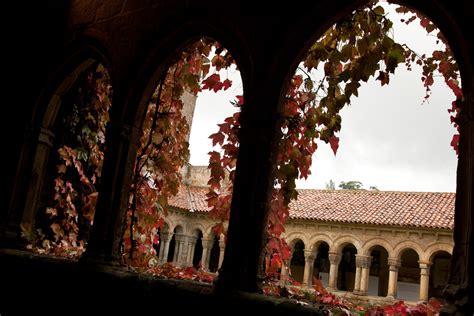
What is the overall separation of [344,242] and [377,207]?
5.92ft

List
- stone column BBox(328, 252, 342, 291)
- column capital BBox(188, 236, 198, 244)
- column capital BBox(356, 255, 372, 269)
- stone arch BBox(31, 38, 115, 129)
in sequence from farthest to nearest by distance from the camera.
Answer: column capital BBox(188, 236, 198, 244)
stone column BBox(328, 252, 342, 291)
column capital BBox(356, 255, 372, 269)
stone arch BBox(31, 38, 115, 129)

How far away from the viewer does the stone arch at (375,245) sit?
54.1 ft

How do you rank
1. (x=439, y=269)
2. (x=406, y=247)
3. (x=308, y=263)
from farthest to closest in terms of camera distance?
(x=308, y=263)
(x=439, y=269)
(x=406, y=247)

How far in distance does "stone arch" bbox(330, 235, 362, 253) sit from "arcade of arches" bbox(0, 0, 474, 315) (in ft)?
48.1

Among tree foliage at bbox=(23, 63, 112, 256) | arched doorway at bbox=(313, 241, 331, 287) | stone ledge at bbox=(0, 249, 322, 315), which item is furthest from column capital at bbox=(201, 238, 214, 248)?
stone ledge at bbox=(0, 249, 322, 315)

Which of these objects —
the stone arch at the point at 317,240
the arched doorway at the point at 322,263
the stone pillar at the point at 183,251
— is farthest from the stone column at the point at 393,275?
the stone pillar at the point at 183,251

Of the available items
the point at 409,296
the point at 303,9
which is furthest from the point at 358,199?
the point at 303,9

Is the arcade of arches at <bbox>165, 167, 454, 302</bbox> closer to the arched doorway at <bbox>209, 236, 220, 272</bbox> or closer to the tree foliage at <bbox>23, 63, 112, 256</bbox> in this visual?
the arched doorway at <bbox>209, 236, 220, 272</bbox>

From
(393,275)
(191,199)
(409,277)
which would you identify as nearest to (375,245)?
(393,275)

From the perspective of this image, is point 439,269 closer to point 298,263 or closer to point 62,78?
point 298,263

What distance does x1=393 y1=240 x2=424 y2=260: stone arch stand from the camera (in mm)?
15969

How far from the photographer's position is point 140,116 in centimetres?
316

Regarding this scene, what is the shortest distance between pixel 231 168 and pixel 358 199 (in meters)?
15.9

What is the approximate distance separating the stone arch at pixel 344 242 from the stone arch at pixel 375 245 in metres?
0.20
